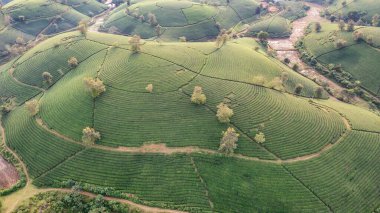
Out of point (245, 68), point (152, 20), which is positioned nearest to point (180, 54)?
point (245, 68)

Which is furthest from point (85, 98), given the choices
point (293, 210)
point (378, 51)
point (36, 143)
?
point (378, 51)

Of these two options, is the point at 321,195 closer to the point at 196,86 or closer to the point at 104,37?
the point at 196,86

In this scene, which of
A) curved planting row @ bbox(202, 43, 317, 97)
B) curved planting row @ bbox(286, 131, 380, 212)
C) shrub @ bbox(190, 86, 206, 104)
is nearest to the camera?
curved planting row @ bbox(286, 131, 380, 212)

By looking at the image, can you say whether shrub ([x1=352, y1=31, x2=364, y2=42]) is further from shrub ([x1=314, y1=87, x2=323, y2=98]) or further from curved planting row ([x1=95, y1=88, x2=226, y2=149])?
curved planting row ([x1=95, y1=88, x2=226, y2=149])

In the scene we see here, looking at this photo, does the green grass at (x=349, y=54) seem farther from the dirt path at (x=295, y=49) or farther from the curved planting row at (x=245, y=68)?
the curved planting row at (x=245, y=68)

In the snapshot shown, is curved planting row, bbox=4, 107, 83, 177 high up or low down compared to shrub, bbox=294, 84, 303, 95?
down

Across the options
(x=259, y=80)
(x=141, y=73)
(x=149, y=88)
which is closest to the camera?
(x=149, y=88)

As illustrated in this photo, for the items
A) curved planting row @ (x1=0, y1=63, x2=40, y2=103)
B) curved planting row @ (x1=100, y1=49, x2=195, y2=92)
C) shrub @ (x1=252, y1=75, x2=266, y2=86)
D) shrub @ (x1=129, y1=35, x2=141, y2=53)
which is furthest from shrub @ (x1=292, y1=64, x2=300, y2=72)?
curved planting row @ (x1=0, y1=63, x2=40, y2=103)

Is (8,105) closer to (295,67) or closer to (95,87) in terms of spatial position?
(95,87)
